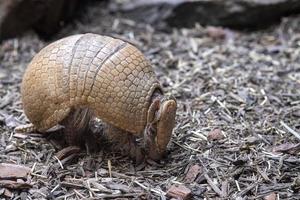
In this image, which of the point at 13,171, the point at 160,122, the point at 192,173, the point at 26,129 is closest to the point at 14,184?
the point at 13,171

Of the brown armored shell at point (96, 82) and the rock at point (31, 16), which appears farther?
the rock at point (31, 16)

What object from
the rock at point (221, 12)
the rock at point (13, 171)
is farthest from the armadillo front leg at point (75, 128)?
the rock at point (221, 12)

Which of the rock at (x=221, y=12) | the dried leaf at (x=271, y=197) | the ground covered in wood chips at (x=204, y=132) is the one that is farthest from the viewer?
the rock at (x=221, y=12)

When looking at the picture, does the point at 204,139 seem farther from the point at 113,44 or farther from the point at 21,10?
the point at 21,10

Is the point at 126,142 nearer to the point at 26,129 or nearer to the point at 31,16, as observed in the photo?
the point at 26,129

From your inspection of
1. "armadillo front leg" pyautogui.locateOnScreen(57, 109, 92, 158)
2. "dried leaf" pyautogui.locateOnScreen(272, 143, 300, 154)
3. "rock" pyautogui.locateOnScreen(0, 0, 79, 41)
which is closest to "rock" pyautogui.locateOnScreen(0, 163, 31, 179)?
"armadillo front leg" pyautogui.locateOnScreen(57, 109, 92, 158)

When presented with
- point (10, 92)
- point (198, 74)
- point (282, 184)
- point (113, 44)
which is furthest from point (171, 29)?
point (282, 184)

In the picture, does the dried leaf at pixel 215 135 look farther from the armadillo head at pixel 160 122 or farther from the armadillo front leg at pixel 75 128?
the armadillo front leg at pixel 75 128
